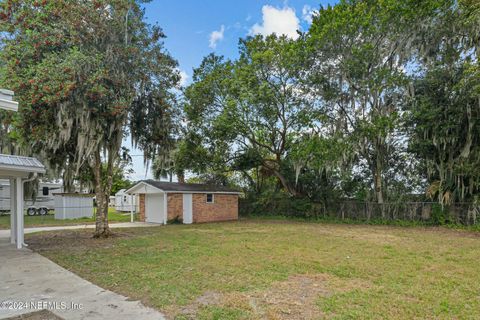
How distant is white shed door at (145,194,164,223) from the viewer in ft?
51.1

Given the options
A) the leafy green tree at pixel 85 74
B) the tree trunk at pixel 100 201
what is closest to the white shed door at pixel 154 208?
the tree trunk at pixel 100 201

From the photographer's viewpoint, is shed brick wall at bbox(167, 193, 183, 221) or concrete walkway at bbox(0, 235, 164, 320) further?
shed brick wall at bbox(167, 193, 183, 221)

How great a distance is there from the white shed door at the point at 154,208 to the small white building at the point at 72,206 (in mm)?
5005

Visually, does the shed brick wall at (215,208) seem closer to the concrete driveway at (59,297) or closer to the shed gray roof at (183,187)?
the shed gray roof at (183,187)

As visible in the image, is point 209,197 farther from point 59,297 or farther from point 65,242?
point 59,297

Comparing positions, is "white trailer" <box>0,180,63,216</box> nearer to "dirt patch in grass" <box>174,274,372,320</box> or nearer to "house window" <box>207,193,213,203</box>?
"house window" <box>207,193,213,203</box>

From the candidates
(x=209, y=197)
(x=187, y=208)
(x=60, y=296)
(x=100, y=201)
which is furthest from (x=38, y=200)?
(x=60, y=296)

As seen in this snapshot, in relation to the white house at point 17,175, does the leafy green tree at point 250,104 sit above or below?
above

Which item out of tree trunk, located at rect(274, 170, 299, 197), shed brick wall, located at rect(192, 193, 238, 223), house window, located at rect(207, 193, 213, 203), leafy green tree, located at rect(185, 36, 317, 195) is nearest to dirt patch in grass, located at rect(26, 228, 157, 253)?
shed brick wall, located at rect(192, 193, 238, 223)

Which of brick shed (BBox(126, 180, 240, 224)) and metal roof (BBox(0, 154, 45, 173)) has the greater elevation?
metal roof (BBox(0, 154, 45, 173))

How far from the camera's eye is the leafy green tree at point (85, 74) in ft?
23.6

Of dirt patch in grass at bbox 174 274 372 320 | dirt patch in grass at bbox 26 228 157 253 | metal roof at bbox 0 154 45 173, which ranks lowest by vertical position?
dirt patch in grass at bbox 26 228 157 253

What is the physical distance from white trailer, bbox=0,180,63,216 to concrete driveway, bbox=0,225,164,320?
17.4 metres

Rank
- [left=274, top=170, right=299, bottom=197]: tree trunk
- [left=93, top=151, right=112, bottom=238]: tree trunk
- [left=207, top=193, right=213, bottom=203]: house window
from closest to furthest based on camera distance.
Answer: [left=93, top=151, right=112, bottom=238]: tree trunk
[left=207, top=193, right=213, bottom=203]: house window
[left=274, top=170, right=299, bottom=197]: tree trunk
